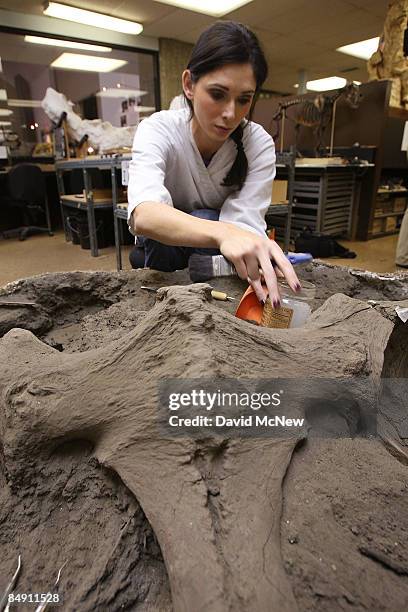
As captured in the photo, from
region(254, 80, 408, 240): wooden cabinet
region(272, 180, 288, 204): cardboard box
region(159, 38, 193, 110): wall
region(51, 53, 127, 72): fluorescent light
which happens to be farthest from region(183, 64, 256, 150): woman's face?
region(159, 38, 193, 110): wall

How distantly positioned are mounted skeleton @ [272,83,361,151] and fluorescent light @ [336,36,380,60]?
199 centimetres

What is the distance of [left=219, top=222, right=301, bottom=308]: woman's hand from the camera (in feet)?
2.94

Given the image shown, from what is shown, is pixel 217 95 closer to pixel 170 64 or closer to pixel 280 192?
pixel 280 192

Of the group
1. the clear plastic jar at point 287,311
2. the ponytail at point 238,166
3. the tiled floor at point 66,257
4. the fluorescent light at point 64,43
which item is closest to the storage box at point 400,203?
the tiled floor at point 66,257

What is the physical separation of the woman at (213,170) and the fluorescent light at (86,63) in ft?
14.7

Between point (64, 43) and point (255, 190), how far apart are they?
472 centimetres

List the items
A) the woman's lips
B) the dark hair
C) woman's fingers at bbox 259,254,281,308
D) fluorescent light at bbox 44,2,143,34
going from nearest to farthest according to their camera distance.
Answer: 1. woman's fingers at bbox 259,254,281,308
2. the dark hair
3. the woman's lips
4. fluorescent light at bbox 44,2,143,34

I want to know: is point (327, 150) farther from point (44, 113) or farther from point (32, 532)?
point (32, 532)

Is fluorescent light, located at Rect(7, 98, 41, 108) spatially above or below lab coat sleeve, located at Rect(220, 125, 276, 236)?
above

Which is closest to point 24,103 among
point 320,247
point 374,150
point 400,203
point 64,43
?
point 64,43

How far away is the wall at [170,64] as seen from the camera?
5.54 meters

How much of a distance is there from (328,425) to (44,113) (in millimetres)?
5503

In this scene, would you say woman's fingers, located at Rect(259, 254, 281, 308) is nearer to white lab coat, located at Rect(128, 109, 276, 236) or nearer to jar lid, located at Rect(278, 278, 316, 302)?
jar lid, located at Rect(278, 278, 316, 302)

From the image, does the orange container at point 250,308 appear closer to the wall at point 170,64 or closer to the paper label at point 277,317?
the paper label at point 277,317
